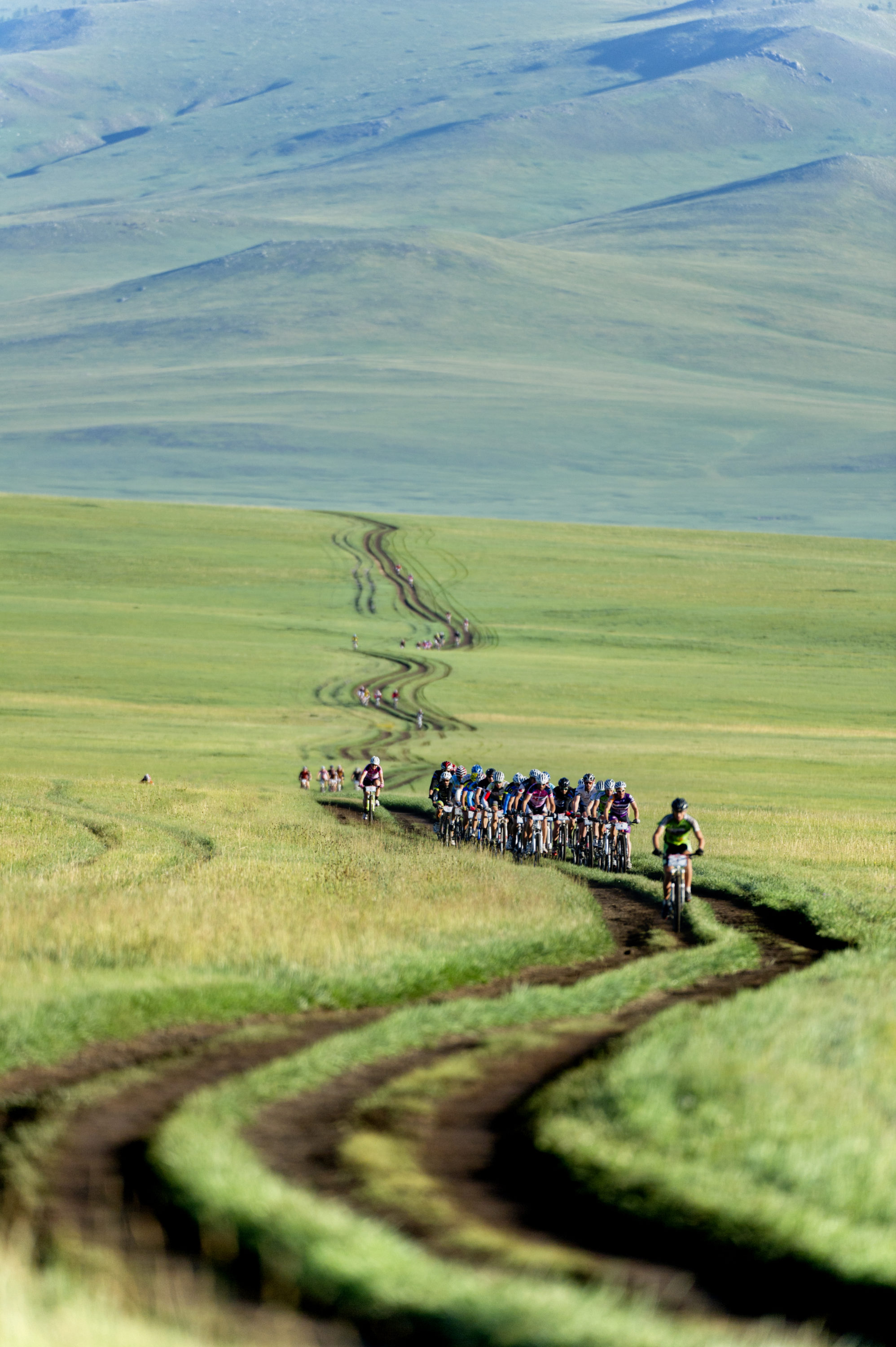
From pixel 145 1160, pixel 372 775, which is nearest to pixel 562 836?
pixel 372 775

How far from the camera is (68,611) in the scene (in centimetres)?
10281

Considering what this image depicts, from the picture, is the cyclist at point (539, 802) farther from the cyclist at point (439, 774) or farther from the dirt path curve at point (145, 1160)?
the dirt path curve at point (145, 1160)

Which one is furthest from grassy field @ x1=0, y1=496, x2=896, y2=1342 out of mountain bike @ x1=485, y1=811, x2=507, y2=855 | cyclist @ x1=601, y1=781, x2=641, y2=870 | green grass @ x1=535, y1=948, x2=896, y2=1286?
mountain bike @ x1=485, y1=811, x2=507, y2=855

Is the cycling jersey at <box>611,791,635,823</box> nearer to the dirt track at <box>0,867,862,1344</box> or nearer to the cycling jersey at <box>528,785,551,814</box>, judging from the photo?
the cycling jersey at <box>528,785,551,814</box>

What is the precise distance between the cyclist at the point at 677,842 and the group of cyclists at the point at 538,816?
3889 mm

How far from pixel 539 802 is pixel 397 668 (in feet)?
192

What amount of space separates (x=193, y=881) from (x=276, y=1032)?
28.8 feet

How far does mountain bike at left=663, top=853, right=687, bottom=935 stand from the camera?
19781mm

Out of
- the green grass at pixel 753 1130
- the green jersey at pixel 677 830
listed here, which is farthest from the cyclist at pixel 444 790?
the green grass at pixel 753 1130

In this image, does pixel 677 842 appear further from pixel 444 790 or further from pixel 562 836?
pixel 444 790

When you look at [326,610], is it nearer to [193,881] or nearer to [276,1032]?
[193,881]

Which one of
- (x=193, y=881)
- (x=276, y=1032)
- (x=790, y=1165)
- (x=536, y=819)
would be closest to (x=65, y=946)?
(x=276, y=1032)

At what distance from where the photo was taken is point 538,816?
29906mm

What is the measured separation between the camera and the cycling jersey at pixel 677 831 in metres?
21.0
